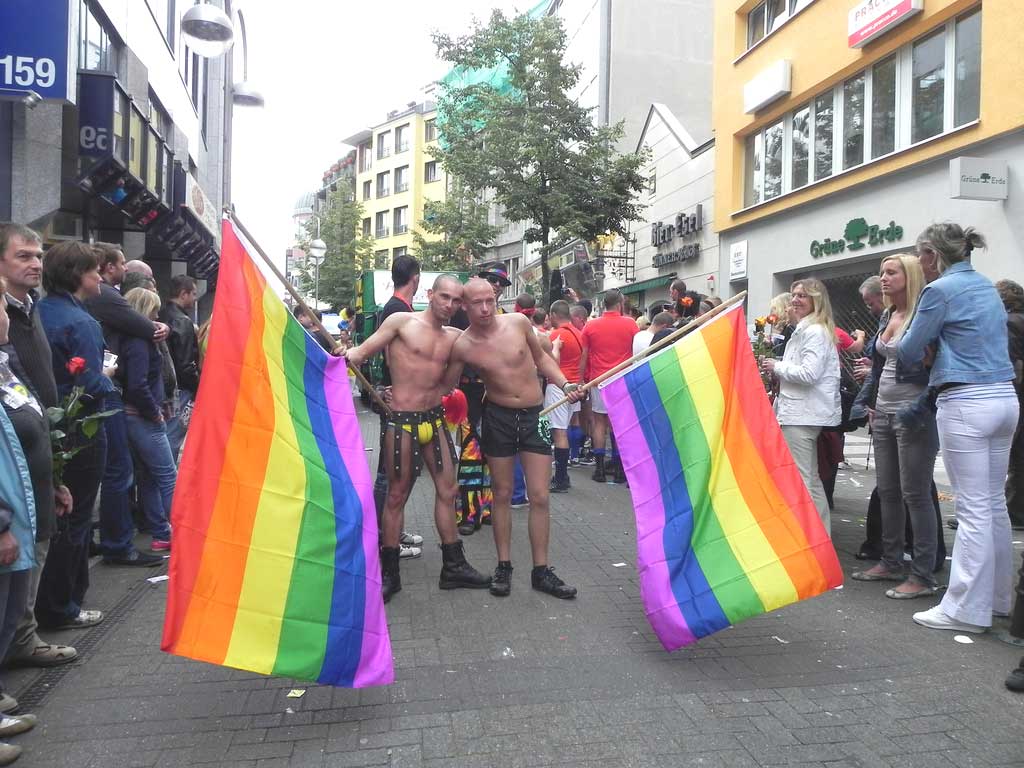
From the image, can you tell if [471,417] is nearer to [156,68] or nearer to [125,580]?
[125,580]

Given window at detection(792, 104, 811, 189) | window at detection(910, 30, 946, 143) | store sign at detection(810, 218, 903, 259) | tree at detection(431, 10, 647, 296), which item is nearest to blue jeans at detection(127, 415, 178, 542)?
store sign at detection(810, 218, 903, 259)

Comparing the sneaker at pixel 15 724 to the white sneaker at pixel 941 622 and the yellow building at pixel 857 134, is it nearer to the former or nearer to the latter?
the white sneaker at pixel 941 622

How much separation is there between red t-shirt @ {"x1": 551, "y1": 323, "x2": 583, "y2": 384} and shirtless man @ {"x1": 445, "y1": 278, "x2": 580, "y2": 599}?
4.17 meters

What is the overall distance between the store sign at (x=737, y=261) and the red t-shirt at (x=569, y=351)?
450 inches

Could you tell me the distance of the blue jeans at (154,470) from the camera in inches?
225

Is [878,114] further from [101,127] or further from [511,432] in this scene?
[511,432]

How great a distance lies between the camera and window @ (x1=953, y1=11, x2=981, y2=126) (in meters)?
12.2

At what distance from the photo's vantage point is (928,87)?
43.8 ft

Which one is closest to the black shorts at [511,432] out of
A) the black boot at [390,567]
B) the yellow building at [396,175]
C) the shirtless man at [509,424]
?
the shirtless man at [509,424]

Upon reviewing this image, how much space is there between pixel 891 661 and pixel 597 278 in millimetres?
25031

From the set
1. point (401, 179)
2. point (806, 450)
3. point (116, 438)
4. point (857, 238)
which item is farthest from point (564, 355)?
point (401, 179)

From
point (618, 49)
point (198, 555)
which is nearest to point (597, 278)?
point (618, 49)

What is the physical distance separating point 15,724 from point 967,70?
14.1 metres

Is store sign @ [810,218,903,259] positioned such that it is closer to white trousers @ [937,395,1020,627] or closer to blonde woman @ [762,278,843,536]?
blonde woman @ [762,278,843,536]
